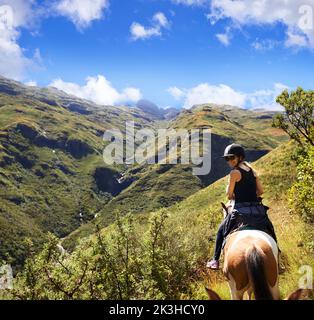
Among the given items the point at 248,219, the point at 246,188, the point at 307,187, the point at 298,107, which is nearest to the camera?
the point at 248,219

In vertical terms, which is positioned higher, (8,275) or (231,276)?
(231,276)

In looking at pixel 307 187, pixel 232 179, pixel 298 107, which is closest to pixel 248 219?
pixel 232 179

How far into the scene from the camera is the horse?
265 inches

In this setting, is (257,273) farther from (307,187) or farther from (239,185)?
(307,187)

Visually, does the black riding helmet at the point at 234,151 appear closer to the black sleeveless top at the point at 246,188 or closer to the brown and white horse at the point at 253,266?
the black sleeveless top at the point at 246,188

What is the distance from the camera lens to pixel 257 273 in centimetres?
686

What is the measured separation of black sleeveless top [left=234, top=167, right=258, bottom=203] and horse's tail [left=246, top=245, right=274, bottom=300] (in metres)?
2.18

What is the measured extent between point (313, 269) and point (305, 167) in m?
3.85

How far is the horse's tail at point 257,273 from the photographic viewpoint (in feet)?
21.8

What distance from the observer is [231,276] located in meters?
7.52

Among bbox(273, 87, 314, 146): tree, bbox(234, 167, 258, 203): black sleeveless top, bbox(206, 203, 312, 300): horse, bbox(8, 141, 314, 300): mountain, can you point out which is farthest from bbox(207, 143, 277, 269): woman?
bbox(273, 87, 314, 146): tree

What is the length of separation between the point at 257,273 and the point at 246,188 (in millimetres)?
2740
